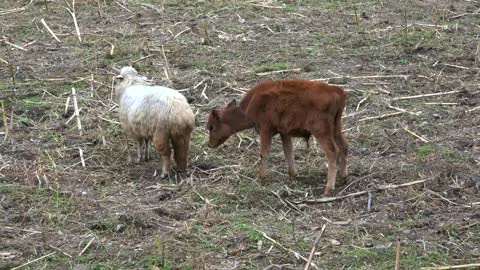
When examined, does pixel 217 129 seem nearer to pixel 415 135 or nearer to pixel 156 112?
pixel 156 112

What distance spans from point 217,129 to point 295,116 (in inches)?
40.1

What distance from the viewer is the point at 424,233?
269 inches

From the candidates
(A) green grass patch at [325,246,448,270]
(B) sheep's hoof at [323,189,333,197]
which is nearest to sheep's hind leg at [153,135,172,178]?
(B) sheep's hoof at [323,189,333,197]

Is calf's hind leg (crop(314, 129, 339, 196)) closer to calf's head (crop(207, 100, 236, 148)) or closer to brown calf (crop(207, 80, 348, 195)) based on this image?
brown calf (crop(207, 80, 348, 195))

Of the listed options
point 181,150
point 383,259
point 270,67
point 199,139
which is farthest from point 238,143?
point 383,259

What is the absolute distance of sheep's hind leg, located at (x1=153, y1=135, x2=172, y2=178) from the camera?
322 inches

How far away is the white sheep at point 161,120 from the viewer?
26.5 feet

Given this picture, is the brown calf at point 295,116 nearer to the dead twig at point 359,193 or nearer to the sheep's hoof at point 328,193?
the sheep's hoof at point 328,193

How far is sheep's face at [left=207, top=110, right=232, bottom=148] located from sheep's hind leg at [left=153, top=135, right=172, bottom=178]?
48cm

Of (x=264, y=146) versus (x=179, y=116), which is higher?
(x=179, y=116)

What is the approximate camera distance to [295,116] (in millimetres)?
7770

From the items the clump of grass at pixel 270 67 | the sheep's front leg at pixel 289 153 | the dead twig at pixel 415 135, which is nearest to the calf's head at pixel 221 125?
the sheep's front leg at pixel 289 153

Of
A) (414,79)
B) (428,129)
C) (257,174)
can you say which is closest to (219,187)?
(257,174)

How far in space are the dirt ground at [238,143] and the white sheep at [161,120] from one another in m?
0.29
